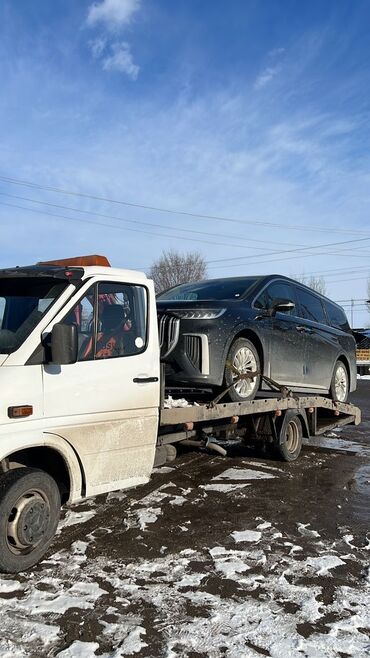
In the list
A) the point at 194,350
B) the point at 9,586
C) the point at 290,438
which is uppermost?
the point at 194,350

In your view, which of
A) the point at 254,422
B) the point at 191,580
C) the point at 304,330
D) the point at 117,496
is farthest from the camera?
the point at 304,330

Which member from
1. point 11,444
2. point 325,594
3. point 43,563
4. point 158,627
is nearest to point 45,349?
point 11,444

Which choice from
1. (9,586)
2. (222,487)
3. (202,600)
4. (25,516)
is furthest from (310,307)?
(9,586)

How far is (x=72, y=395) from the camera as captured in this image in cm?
423

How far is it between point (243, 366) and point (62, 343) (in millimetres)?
3089

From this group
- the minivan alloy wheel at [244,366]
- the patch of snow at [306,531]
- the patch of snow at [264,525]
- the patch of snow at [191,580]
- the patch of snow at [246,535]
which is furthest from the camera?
the minivan alloy wheel at [244,366]

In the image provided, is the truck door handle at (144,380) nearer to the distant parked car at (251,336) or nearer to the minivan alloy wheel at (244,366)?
the distant parked car at (251,336)

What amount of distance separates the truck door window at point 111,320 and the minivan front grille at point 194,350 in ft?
3.65

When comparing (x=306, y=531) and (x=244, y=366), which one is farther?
(x=244, y=366)

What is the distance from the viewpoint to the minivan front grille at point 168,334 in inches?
238

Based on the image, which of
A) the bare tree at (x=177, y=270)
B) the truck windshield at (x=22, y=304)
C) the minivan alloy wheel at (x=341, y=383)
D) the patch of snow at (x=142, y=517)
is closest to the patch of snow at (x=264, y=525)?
the patch of snow at (x=142, y=517)

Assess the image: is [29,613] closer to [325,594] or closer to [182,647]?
[182,647]

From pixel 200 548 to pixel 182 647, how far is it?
144 centimetres

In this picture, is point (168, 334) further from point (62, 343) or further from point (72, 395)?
point (62, 343)
